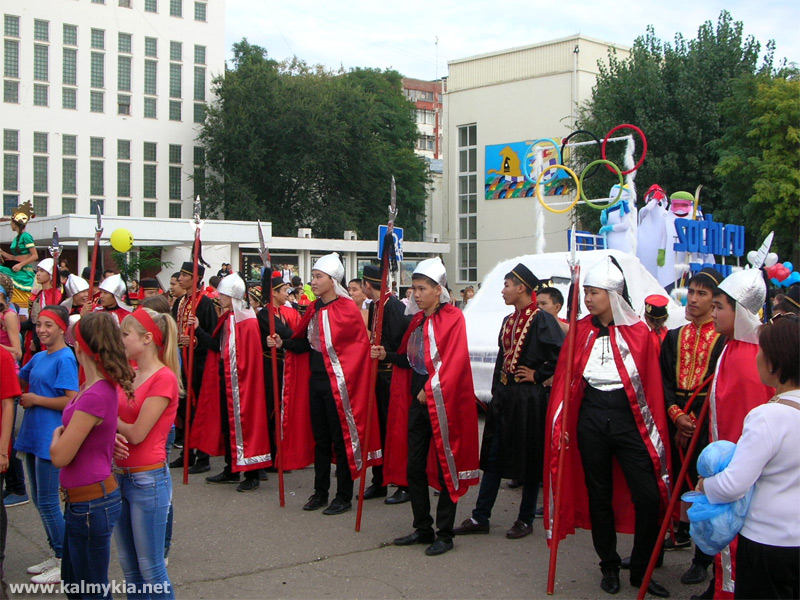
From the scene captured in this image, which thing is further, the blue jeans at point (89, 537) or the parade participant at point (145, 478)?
the parade participant at point (145, 478)

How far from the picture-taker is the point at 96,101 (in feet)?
139

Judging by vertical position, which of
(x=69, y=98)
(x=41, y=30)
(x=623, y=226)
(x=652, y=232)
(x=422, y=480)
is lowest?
(x=422, y=480)

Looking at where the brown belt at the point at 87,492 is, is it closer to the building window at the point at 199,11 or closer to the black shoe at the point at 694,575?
the black shoe at the point at 694,575

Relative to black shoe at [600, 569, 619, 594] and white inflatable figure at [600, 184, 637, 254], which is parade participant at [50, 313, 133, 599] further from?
white inflatable figure at [600, 184, 637, 254]

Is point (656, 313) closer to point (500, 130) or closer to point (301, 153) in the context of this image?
point (500, 130)

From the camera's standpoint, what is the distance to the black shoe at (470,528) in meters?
6.14

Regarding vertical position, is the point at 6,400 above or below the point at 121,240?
below

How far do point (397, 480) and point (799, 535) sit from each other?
11.6ft

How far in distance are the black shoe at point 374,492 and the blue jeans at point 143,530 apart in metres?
3.39

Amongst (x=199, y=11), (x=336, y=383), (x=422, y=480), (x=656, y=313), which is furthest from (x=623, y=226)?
(x=199, y=11)

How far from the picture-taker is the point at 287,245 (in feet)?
119

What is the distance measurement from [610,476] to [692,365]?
2.87ft

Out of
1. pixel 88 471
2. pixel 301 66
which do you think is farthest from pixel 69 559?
pixel 301 66

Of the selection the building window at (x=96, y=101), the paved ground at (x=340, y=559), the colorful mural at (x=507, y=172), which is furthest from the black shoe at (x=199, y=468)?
the building window at (x=96, y=101)
